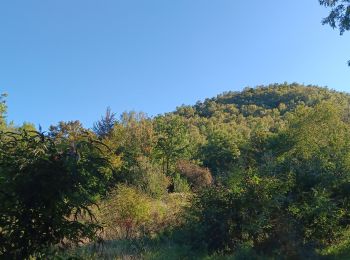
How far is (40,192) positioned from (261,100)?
13155 centimetres

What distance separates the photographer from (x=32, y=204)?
388 cm

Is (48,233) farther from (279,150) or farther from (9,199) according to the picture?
(279,150)

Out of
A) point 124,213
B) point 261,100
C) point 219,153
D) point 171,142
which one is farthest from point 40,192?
point 261,100

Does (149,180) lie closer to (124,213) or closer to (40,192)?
(124,213)

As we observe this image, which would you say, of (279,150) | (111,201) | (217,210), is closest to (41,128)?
(217,210)

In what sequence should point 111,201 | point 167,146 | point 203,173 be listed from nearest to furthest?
point 111,201 → point 203,173 → point 167,146

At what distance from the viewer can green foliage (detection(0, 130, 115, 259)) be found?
12.5 feet

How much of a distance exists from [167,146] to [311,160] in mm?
36282

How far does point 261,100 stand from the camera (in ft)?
432

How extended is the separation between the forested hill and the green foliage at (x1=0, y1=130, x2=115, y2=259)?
108 m

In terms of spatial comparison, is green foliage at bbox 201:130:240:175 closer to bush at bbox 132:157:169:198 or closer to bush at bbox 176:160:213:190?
bush at bbox 176:160:213:190

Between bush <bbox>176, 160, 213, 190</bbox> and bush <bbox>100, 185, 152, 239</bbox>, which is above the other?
bush <bbox>176, 160, 213, 190</bbox>

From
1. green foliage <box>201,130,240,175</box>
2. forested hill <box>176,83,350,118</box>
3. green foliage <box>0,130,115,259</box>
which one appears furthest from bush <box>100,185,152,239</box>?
forested hill <box>176,83,350,118</box>

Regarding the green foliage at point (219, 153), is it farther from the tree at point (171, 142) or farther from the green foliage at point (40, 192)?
the green foliage at point (40, 192)
